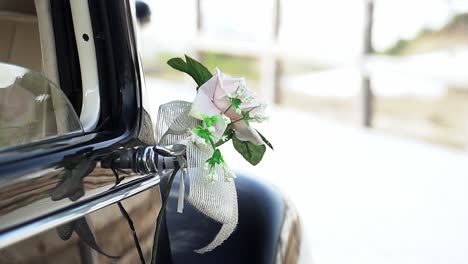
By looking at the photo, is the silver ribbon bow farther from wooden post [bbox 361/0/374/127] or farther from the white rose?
wooden post [bbox 361/0/374/127]

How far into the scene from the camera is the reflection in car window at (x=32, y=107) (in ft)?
2.80

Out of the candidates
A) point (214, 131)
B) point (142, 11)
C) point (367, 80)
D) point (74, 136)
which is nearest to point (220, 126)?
point (214, 131)

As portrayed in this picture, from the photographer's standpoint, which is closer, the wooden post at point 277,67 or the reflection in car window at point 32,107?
the reflection in car window at point 32,107

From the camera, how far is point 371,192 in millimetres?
3301

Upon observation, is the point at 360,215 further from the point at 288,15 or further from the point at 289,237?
the point at 288,15

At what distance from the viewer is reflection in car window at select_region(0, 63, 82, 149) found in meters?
0.85

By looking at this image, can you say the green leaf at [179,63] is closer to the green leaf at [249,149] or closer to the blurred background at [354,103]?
the green leaf at [249,149]

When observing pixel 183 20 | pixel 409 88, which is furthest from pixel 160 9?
pixel 409 88

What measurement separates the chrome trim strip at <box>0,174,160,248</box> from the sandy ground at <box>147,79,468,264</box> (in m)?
1.11

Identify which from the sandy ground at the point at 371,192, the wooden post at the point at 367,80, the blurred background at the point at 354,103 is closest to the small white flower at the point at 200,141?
the blurred background at the point at 354,103

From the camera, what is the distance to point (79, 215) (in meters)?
0.81

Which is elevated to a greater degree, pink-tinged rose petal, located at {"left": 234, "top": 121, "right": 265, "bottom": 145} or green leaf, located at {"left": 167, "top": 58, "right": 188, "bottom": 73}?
green leaf, located at {"left": 167, "top": 58, "right": 188, "bottom": 73}

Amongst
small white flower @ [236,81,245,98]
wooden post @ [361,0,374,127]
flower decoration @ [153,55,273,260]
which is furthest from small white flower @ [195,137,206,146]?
wooden post @ [361,0,374,127]

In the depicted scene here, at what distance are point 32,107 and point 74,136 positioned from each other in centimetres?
8
